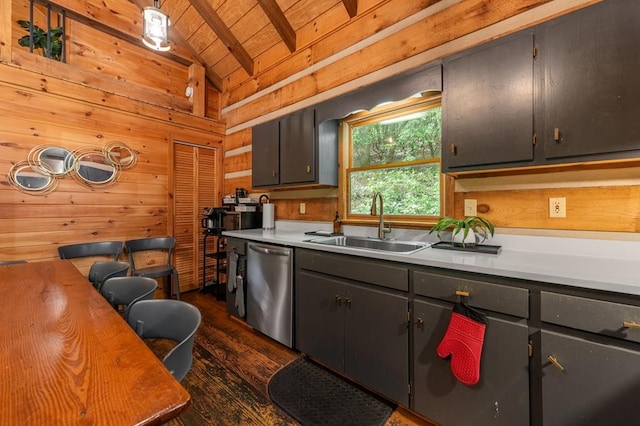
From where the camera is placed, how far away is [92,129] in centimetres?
293

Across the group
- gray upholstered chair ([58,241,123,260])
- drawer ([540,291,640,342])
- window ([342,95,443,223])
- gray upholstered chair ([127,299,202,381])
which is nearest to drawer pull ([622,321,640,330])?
drawer ([540,291,640,342])

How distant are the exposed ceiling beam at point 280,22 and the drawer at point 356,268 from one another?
2.46 m

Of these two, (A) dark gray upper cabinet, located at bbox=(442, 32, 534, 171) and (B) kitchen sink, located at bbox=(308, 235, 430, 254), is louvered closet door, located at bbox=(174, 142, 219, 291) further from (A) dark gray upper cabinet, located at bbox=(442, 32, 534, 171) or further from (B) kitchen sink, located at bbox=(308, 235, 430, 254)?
(A) dark gray upper cabinet, located at bbox=(442, 32, 534, 171)

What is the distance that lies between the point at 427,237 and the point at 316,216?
120cm

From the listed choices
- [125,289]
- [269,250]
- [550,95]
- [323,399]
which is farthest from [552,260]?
[125,289]

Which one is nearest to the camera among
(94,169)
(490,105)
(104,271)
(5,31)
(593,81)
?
(593,81)

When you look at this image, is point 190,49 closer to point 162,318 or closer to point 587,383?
point 162,318

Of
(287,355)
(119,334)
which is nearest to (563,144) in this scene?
(119,334)

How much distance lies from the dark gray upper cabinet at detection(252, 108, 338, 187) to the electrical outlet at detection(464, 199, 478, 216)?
1.19 meters

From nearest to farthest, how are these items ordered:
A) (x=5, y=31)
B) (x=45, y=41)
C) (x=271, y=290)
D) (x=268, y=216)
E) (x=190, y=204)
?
(x=271, y=290) < (x=5, y=31) < (x=45, y=41) < (x=268, y=216) < (x=190, y=204)

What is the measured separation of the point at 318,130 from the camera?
2.49m

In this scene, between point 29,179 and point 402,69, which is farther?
point 29,179

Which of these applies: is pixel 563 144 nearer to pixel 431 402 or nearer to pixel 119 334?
pixel 431 402

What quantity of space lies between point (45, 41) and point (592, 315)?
186 inches
